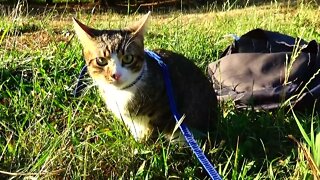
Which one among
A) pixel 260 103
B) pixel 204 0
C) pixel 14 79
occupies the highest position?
pixel 14 79

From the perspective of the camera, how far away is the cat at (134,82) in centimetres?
252

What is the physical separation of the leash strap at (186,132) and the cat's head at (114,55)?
14 centimetres

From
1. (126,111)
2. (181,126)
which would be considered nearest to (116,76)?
(126,111)

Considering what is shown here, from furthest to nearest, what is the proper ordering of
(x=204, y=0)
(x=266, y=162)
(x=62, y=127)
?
1. (x=204, y=0)
2. (x=62, y=127)
3. (x=266, y=162)

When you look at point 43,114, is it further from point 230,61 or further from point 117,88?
point 230,61

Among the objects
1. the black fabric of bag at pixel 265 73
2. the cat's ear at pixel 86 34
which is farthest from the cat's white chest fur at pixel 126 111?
the black fabric of bag at pixel 265 73

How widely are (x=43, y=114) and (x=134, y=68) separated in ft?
1.59

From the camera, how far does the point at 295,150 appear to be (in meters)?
2.57

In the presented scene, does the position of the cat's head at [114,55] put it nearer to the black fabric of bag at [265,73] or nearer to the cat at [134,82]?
the cat at [134,82]

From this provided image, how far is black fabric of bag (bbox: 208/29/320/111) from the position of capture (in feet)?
10.9

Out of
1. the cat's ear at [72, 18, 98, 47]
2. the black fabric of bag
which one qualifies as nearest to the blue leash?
the cat's ear at [72, 18, 98, 47]

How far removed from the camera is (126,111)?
262 centimetres

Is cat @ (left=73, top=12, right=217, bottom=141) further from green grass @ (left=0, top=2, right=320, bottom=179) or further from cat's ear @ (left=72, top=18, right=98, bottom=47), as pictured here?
green grass @ (left=0, top=2, right=320, bottom=179)

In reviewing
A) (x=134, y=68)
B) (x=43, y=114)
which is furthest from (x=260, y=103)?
(x=43, y=114)
